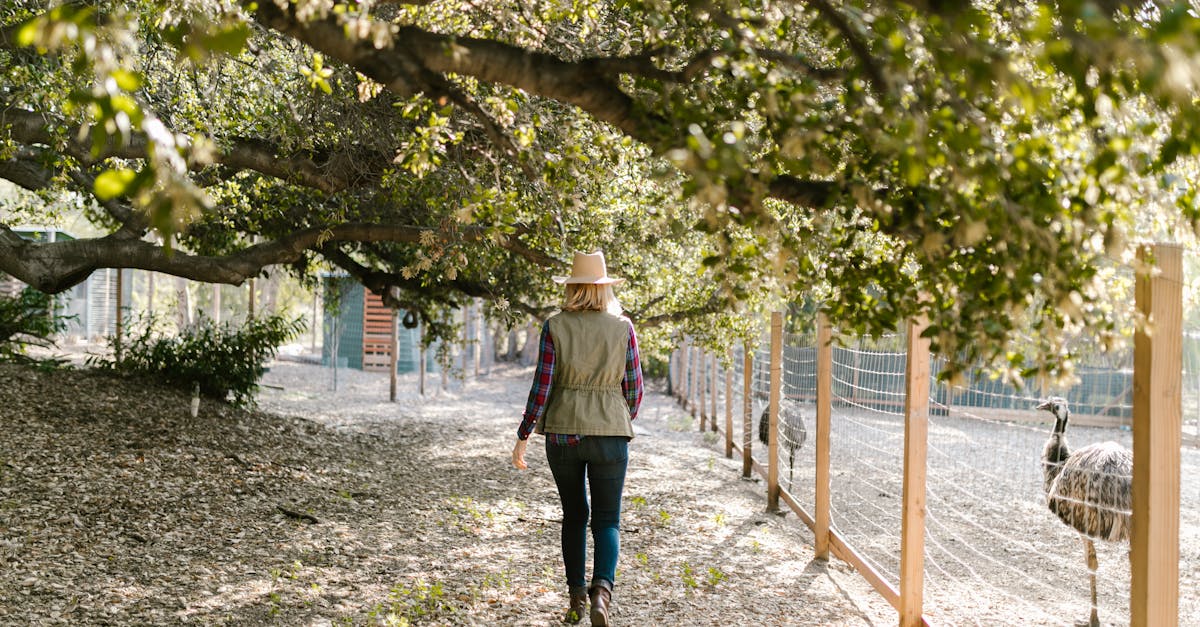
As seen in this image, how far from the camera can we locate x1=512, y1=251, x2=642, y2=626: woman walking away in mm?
4387

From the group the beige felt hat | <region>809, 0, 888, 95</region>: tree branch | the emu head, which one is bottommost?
the emu head

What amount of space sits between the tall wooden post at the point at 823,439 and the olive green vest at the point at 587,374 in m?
1.84

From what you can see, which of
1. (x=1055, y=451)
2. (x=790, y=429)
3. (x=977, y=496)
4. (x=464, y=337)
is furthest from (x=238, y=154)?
(x=464, y=337)

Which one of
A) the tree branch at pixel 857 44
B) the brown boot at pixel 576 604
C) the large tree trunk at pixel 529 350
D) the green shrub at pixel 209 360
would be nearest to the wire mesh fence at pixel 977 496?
the tree branch at pixel 857 44

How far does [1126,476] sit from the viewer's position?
4820mm

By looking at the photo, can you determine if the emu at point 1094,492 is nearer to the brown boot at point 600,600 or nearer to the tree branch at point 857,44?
the brown boot at point 600,600

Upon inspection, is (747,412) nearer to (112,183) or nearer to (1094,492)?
(1094,492)

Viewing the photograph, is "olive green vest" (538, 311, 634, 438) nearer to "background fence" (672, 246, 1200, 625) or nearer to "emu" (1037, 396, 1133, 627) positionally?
"background fence" (672, 246, 1200, 625)

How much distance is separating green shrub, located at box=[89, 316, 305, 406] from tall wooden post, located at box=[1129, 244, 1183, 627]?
9087 mm

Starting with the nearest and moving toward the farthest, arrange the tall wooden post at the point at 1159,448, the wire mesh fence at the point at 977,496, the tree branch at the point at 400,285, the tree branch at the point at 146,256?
the tall wooden post at the point at 1159,448 → the wire mesh fence at the point at 977,496 → the tree branch at the point at 146,256 → the tree branch at the point at 400,285

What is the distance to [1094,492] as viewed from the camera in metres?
4.89

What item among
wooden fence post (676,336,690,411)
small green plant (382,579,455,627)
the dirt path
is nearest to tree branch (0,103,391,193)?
the dirt path

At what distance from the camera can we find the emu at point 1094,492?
484 cm

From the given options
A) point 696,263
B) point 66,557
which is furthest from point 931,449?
point 66,557
